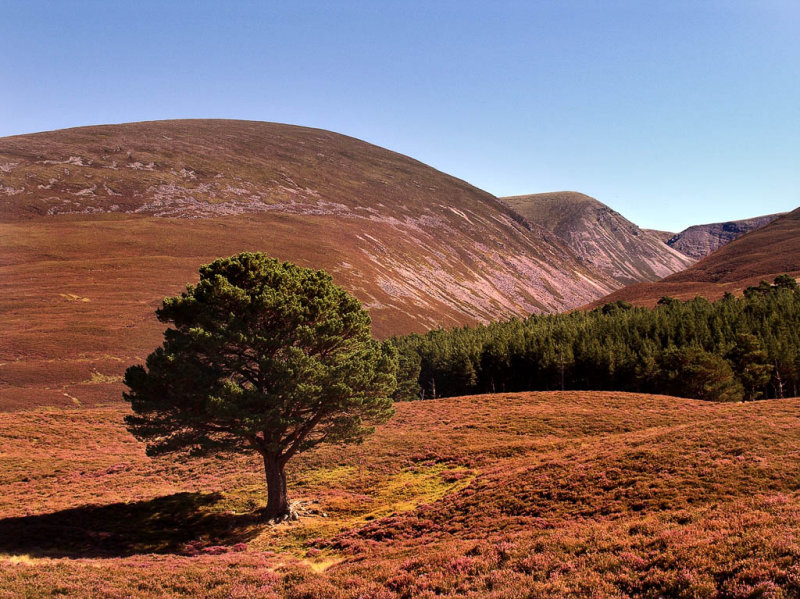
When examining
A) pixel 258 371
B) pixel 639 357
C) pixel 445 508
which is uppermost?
pixel 258 371

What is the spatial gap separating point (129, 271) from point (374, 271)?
86.3m

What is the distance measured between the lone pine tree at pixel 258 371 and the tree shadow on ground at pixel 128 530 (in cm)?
340

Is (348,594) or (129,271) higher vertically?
(129,271)

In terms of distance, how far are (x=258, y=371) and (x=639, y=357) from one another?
3029 inches

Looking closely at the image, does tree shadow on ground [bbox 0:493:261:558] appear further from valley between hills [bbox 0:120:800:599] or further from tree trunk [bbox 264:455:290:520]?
tree trunk [bbox 264:455:290:520]

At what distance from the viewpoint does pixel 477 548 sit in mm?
17453

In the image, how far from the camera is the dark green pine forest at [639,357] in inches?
2844

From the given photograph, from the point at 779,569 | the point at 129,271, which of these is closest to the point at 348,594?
the point at 779,569

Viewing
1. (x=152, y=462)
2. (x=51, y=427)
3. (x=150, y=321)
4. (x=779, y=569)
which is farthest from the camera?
(x=150, y=321)

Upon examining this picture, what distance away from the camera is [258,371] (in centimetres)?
2984

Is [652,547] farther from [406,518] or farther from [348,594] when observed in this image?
[406,518]

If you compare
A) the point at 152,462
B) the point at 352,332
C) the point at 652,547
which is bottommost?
the point at 152,462

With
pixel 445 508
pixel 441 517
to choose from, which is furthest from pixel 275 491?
pixel 441 517

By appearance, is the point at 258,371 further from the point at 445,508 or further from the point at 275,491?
the point at 445,508
